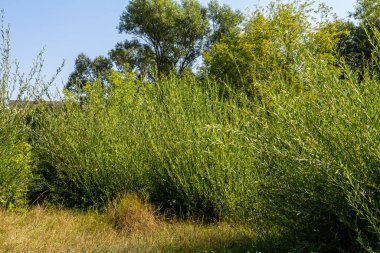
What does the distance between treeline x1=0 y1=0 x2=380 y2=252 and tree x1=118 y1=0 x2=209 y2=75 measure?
17712 millimetres

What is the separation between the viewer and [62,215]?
6012 millimetres

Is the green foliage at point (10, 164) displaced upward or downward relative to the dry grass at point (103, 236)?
upward

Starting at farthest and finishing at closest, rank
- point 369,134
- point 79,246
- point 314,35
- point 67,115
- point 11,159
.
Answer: point 314,35 < point 67,115 < point 11,159 < point 79,246 < point 369,134

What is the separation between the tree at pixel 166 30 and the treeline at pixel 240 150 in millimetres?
17712

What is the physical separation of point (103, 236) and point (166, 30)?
1020 inches

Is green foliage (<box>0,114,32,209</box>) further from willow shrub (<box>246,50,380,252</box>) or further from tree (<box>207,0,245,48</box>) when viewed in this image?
tree (<box>207,0,245,48</box>)

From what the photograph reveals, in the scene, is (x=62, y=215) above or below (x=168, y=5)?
below

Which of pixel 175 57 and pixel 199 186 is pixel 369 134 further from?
pixel 175 57

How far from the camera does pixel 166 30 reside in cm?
2992

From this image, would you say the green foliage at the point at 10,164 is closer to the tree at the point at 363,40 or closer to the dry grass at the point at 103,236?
the dry grass at the point at 103,236

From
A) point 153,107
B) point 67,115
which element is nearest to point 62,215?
point 153,107

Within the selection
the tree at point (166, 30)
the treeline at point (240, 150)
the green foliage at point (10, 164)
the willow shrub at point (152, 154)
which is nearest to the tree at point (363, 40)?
the treeline at point (240, 150)

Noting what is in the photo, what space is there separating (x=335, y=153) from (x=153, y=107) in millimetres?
3655

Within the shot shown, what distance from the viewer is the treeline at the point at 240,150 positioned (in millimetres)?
3260
